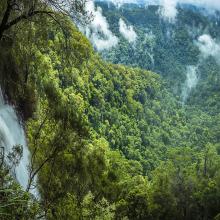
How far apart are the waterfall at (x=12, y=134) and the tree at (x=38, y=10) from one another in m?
9.45

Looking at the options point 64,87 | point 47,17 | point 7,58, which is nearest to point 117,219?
point 7,58

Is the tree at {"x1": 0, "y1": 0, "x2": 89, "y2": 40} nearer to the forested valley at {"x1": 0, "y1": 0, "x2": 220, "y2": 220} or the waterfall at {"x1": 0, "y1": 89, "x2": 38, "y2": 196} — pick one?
the forested valley at {"x1": 0, "y1": 0, "x2": 220, "y2": 220}

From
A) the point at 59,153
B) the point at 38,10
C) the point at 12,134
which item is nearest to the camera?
the point at 38,10

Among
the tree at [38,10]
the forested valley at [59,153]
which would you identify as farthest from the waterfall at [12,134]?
the tree at [38,10]

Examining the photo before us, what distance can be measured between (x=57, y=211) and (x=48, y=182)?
14.0ft

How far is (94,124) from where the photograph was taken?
5187 inches

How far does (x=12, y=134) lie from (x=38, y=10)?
11558mm

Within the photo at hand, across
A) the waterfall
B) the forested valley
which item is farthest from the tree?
the waterfall

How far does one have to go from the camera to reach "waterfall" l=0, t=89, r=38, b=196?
19.2 m

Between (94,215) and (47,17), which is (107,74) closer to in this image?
(94,215)

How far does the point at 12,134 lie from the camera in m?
20.5

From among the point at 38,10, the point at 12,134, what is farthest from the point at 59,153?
the point at 38,10

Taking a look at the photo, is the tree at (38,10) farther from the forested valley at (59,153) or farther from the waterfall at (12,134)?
the waterfall at (12,134)

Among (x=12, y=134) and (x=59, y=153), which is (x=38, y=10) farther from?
(x=59, y=153)
